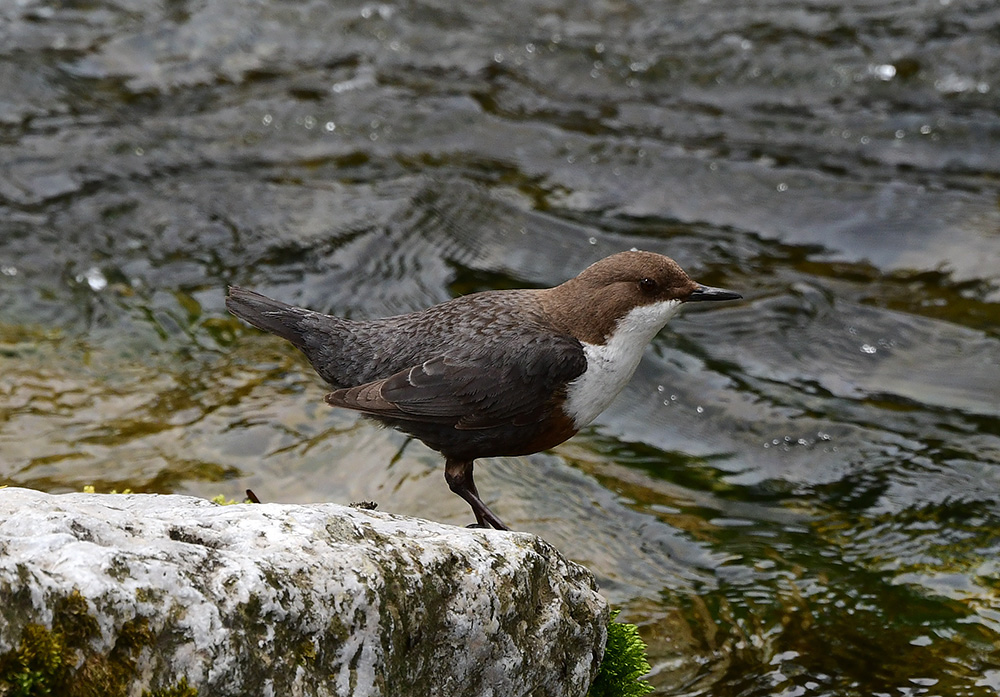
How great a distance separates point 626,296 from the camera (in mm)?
4086

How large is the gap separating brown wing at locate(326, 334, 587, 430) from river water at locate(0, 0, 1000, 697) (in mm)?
870

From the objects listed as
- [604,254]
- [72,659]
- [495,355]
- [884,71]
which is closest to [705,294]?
[495,355]

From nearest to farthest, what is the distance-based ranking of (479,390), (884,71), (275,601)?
(275,601)
(479,390)
(884,71)

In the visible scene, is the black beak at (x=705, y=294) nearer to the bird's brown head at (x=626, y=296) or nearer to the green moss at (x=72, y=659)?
the bird's brown head at (x=626, y=296)

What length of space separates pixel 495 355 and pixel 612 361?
0.43 meters

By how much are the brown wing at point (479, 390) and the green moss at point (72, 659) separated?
1915 millimetres

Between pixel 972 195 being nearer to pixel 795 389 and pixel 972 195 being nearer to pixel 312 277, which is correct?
pixel 795 389

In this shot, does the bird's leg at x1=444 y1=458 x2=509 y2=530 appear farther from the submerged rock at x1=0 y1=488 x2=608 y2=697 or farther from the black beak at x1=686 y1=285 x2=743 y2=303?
the submerged rock at x1=0 y1=488 x2=608 y2=697

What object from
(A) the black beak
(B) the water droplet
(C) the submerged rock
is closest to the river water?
(B) the water droplet

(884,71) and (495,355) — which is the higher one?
(884,71)

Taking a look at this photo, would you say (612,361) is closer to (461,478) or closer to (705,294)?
(705,294)

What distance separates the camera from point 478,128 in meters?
8.55

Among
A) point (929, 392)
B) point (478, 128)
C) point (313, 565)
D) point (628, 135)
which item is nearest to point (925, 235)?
point (929, 392)

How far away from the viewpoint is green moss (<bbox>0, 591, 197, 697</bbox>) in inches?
75.9
